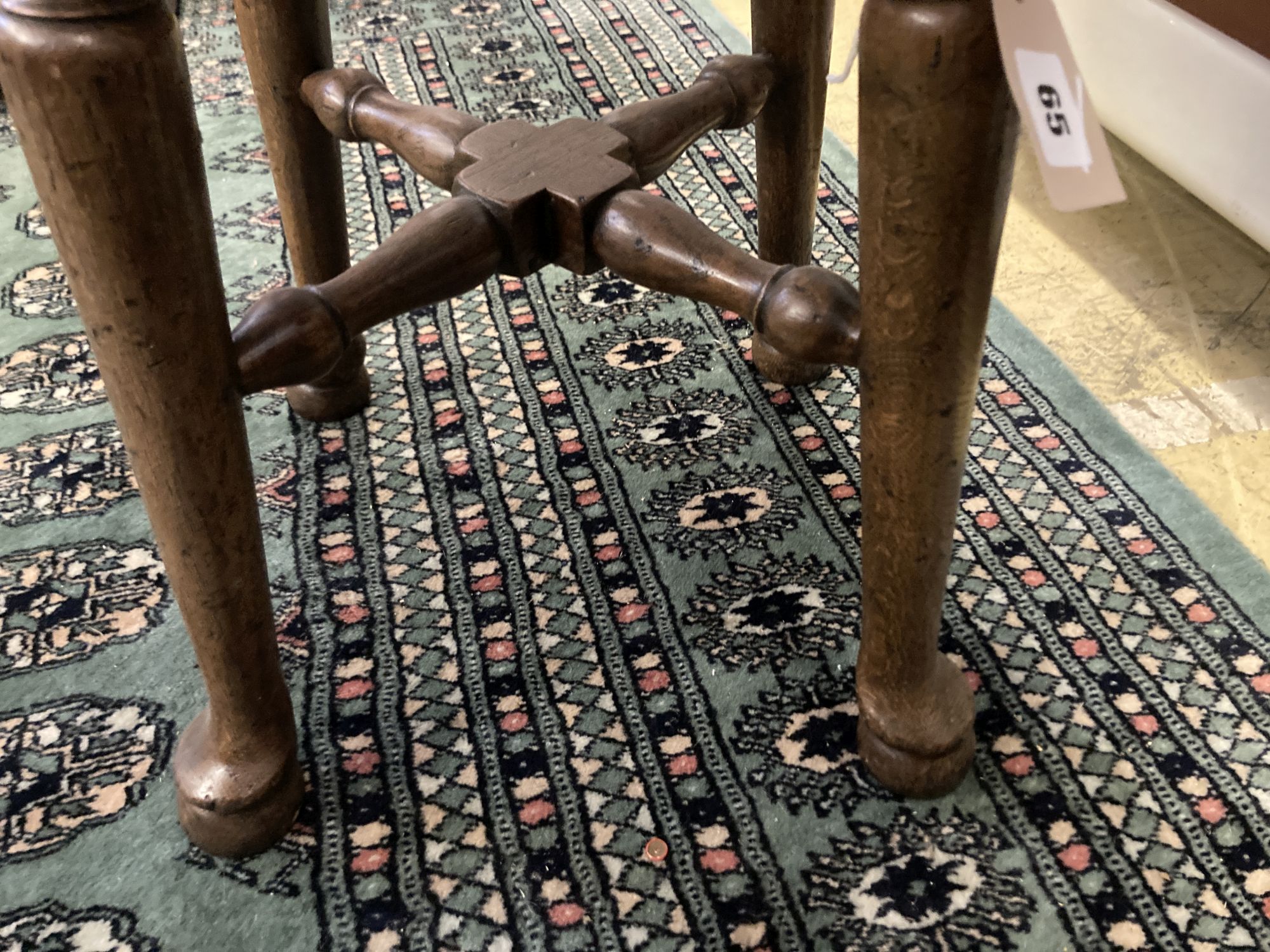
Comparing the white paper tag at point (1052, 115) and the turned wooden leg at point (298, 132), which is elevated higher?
the white paper tag at point (1052, 115)

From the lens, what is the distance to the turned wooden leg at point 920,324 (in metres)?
0.39

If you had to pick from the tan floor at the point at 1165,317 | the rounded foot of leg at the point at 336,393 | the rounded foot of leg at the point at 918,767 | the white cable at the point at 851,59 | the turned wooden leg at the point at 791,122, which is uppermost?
the white cable at the point at 851,59

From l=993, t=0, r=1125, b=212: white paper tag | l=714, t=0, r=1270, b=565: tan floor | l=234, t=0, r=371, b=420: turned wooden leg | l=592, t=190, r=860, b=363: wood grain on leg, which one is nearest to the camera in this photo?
l=993, t=0, r=1125, b=212: white paper tag

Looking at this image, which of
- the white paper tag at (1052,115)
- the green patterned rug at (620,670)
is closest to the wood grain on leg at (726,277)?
the white paper tag at (1052,115)

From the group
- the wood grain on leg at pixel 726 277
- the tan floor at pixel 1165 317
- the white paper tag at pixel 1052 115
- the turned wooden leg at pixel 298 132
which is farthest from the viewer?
the tan floor at pixel 1165 317

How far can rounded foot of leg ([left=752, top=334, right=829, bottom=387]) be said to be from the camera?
34.6 inches

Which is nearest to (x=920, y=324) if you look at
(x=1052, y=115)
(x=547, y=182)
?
(x=1052, y=115)

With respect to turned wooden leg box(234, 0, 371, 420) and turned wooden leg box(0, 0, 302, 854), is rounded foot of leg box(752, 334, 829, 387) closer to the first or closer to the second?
turned wooden leg box(234, 0, 371, 420)

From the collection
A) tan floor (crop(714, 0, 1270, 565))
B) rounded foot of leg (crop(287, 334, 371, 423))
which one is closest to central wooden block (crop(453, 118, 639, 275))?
rounded foot of leg (crop(287, 334, 371, 423))

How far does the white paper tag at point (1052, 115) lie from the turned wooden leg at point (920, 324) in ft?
0.04

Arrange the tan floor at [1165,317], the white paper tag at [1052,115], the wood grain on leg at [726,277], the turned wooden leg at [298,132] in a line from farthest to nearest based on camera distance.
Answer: the tan floor at [1165,317] → the turned wooden leg at [298,132] → the wood grain on leg at [726,277] → the white paper tag at [1052,115]

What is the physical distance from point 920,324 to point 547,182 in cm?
25

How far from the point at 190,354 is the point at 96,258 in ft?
0.17

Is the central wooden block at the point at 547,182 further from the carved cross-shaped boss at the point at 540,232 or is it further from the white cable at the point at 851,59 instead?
the white cable at the point at 851,59
